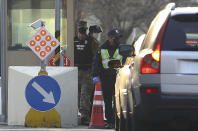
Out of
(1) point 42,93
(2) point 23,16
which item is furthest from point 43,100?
(2) point 23,16

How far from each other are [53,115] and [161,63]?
241 inches

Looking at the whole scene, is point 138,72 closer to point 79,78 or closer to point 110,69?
point 110,69

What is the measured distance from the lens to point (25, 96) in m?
13.4

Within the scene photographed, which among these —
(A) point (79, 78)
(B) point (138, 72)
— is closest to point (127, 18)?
(A) point (79, 78)

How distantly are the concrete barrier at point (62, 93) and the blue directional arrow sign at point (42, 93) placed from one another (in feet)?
0.58

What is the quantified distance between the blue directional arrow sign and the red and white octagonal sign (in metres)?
0.77

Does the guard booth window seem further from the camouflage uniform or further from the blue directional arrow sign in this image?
the blue directional arrow sign

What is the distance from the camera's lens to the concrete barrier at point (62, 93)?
13523 mm

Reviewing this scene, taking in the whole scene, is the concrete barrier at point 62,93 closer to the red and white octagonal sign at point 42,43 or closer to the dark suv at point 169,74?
the red and white octagonal sign at point 42,43

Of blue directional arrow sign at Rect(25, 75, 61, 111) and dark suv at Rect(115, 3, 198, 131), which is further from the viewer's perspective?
blue directional arrow sign at Rect(25, 75, 61, 111)

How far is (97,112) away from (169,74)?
20.9 feet

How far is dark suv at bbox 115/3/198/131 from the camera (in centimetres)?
741

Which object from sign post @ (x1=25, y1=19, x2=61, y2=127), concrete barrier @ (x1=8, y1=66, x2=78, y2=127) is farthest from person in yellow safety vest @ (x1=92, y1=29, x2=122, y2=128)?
sign post @ (x1=25, y1=19, x2=61, y2=127)

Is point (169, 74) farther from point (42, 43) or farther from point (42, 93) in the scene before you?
point (42, 43)
